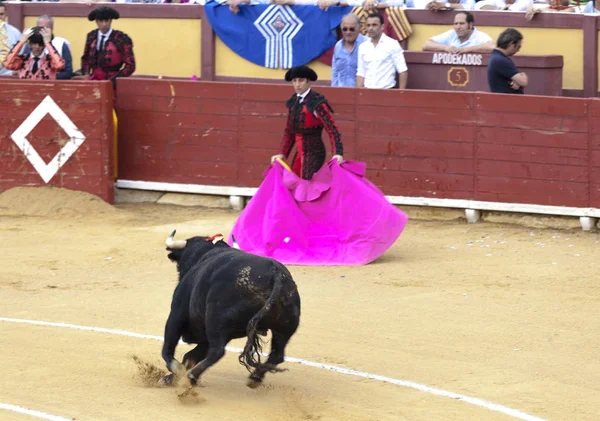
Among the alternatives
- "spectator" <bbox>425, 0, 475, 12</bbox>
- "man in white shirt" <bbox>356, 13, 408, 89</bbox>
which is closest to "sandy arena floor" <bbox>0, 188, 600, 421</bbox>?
"man in white shirt" <bbox>356, 13, 408, 89</bbox>

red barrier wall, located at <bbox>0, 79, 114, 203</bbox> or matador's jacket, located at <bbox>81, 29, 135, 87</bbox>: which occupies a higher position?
matador's jacket, located at <bbox>81, 29, 135, 87</bbox>

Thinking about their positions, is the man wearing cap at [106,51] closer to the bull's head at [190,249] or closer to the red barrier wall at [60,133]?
the red barrier wall at [60,133]

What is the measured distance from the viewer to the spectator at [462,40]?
37.9 ft

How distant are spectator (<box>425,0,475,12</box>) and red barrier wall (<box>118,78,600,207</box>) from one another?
1.80 meters

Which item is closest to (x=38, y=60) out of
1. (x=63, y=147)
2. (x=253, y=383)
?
(x=63, y=147)

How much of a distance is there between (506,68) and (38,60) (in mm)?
4958

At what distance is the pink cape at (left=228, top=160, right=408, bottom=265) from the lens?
9508 mm

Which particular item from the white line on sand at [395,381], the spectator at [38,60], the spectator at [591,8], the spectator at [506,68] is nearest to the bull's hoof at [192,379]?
the white line on sand at [395,381]

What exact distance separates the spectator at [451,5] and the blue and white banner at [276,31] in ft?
3.14

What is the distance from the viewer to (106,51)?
12500mm

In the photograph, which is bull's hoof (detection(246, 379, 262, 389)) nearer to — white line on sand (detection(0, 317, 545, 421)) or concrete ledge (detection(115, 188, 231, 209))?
white line on sand (detection(0, 317, 545, 421))

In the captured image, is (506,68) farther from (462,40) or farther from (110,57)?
(110,57)

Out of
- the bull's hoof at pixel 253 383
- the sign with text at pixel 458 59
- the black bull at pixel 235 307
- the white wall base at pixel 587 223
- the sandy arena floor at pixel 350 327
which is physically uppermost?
the sign with text at pixel 458 59

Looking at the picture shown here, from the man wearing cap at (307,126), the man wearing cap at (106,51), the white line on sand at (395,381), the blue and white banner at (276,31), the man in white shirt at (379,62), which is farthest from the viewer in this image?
the blue and white banner at (276,31)
